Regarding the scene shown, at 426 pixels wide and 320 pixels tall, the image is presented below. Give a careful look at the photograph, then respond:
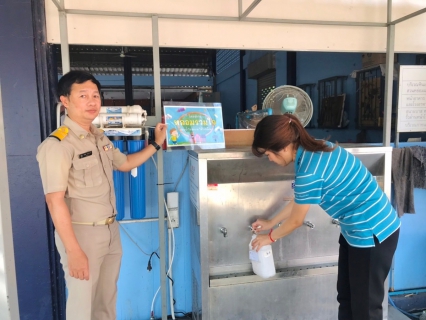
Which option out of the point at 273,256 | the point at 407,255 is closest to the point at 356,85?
the point at 407,255

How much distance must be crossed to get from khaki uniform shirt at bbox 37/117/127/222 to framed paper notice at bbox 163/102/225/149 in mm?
451

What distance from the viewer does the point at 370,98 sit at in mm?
3518

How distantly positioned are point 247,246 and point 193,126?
0.83 metres

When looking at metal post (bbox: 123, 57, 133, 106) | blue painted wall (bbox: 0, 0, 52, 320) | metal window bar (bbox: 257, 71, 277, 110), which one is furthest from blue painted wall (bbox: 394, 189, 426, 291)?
metal post (bbox: 123, 57, 133, 106)

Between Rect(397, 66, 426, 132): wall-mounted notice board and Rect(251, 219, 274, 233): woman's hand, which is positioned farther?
Rect(397, 66, 426, 132): wall-mounted notice board

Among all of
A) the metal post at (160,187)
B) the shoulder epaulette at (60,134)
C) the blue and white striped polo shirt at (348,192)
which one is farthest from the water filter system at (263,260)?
the shoulder epaulette at (60,134)

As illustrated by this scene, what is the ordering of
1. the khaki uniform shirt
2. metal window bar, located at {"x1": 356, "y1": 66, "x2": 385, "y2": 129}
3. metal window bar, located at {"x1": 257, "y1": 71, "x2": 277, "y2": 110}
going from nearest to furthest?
1. the khaki uniform shirt
2. metal window bar, located at {"x1": 356, "y1": 66, "x2": 385, "y2": 129}
3. metal window bar, located at {"x1": 257, "y1": 71, "x2": 277, "y2": 110}

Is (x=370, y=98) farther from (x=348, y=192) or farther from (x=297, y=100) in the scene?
(x=348, y=192)

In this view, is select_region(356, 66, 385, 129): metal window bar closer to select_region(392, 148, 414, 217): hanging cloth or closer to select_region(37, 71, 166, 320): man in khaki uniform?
select_region(392, 148, 414, 217): hanging cloth

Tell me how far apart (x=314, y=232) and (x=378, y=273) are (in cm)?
58

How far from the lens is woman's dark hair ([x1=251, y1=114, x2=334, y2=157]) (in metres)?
1.36

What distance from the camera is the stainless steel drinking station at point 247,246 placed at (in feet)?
6.05

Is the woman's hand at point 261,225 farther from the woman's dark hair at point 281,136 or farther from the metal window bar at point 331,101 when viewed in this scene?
the metal window bar at point 331,101

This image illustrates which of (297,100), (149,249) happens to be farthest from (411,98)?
(149,249)
